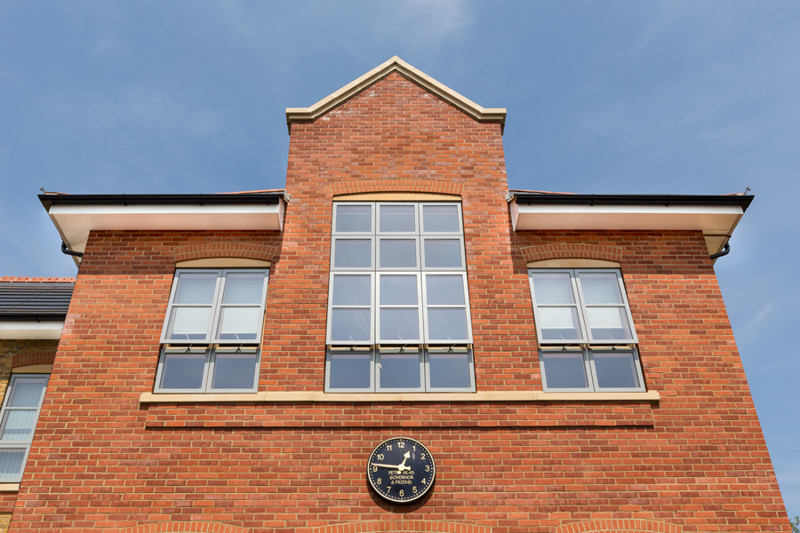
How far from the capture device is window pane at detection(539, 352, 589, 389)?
826cm

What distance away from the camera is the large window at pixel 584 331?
8312 mm

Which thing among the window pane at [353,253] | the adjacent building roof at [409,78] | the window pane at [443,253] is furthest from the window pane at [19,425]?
the window pane at [443,253]

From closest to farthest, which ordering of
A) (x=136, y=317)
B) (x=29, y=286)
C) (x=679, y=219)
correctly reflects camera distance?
(x=136, y=317), (x=679, y=219), (x=29, y=286)

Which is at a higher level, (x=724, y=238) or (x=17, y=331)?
(x=724, y=238)

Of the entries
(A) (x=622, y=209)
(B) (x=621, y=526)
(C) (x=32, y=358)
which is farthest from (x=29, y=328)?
(A) (x=622, y=209)

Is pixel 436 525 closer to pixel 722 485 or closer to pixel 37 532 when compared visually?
pixel 722 485

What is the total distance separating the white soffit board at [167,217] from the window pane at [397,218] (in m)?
1.60

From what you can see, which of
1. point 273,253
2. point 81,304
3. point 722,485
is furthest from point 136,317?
point 722,485

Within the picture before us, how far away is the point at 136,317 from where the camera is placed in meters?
8.60

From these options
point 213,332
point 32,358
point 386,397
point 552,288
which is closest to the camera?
point 386,397

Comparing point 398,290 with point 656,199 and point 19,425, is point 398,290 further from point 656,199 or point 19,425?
point 19,425

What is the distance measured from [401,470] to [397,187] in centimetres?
442

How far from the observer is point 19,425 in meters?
9.62

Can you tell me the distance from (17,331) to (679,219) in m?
10.7
